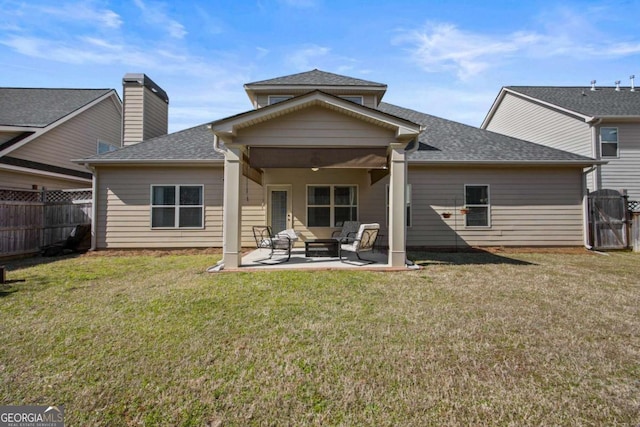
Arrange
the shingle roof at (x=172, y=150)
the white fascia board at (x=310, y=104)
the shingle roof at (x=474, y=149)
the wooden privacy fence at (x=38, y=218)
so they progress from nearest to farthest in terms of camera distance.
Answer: the white fascia board at (x=310, y=104)
the wooden privacy fence at (x=38, y=218)
the shingle roof at (x=172, y=150)
the shingle roof at (x=474, y=149)

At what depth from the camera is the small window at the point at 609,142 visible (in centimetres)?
1358

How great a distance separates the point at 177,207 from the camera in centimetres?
1064

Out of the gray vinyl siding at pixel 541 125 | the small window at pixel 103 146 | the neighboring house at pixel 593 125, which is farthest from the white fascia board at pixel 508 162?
the small window at pixel 103 146

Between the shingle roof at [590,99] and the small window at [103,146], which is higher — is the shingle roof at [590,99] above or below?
above

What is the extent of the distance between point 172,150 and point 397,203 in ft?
25.6

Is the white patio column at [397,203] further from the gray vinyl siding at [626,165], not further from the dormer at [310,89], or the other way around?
the gray vinyl siding at [626,165]

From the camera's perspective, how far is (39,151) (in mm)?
12594

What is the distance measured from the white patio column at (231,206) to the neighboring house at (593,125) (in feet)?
43.6

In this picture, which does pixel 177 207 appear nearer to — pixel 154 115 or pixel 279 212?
pixel 279 212

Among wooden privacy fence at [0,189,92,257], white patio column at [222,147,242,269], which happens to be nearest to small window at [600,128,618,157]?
white patio column at [222,147,242,269]

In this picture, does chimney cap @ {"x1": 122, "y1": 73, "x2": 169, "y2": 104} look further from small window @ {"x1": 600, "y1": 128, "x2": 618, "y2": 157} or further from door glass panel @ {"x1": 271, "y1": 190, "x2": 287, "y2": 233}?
small window @ {"x1": 600, "y1": 128, "x2": 618, "y2": 157}

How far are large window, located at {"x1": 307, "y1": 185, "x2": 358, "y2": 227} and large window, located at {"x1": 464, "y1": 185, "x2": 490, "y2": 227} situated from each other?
380 centimetres

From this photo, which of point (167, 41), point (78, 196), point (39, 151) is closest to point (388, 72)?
point (167, 41)

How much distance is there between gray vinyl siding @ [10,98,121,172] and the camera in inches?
495
